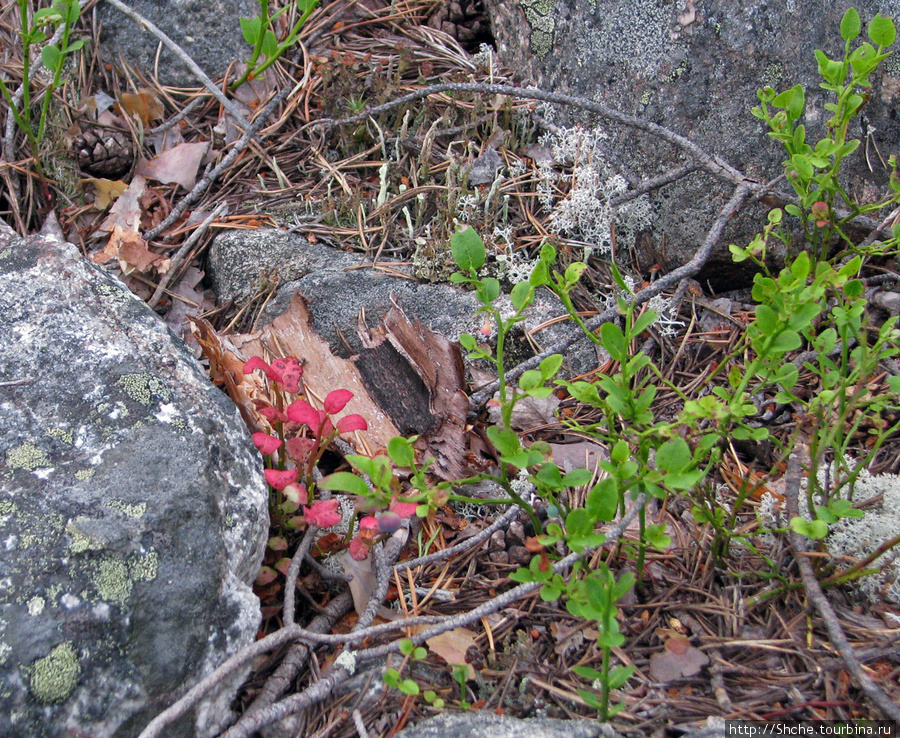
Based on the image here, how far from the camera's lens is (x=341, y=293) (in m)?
2.81

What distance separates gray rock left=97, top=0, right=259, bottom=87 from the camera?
3.51 m

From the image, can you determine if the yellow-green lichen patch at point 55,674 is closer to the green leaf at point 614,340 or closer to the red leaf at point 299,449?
the red leaf at point 299,449

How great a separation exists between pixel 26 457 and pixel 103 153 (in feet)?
6.23

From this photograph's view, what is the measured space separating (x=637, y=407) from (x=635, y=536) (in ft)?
2.25

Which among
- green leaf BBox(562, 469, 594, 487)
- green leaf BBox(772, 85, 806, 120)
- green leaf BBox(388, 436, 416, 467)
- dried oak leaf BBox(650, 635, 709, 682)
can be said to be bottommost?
dried oak leaf BBox(650, 635, 709, 682)

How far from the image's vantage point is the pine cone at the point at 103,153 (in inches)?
123

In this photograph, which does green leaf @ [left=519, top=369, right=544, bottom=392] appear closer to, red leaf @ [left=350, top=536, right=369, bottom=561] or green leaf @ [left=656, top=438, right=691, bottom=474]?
green leaf @ [left=656, top=438, right=691, bottom=474]

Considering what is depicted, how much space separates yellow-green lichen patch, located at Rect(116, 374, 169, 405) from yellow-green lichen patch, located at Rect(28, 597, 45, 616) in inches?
23.1

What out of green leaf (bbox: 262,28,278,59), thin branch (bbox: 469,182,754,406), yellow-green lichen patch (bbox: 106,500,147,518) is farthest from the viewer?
green leaf (bbox: 262,28,278,59)

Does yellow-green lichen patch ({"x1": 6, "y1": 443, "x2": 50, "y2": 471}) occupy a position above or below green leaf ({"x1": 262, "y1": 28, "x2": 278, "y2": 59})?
below

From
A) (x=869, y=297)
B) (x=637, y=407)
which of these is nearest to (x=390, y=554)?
(x=637, y=407)

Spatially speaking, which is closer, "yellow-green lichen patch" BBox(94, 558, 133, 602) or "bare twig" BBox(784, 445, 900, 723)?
"bare twig" BBox(784, 445, 900, 723)

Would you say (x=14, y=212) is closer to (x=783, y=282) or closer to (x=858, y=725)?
(x=783, y=282)

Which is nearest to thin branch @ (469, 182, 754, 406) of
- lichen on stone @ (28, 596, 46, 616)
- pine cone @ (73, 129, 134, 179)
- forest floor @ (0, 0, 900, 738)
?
forest floor @ (0, 0, 900, 738)
